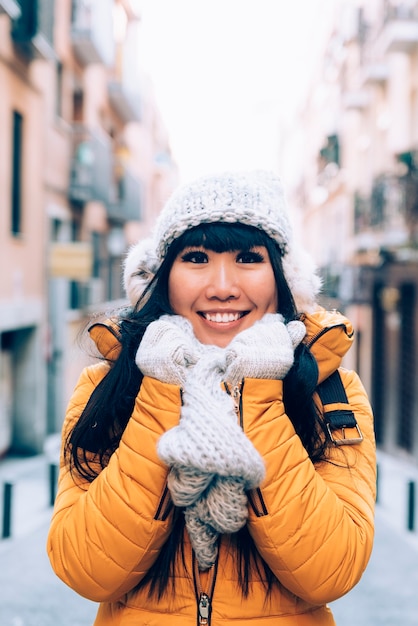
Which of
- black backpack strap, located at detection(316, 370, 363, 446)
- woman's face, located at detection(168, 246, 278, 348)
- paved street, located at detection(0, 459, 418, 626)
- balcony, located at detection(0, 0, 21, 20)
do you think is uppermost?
balcony, located at detection(0, 0, 21, 20)

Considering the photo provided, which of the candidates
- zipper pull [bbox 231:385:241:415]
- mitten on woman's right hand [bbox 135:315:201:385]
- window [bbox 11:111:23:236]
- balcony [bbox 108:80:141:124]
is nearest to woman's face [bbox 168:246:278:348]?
mitten on woman's right hand [bbox 135:315:201:385]

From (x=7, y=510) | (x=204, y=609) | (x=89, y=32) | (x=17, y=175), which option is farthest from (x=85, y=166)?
(x=204, y=609)

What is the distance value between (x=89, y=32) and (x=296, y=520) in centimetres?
1648

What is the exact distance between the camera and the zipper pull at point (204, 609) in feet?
6.20

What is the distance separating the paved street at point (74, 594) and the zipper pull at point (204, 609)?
4.07 metres

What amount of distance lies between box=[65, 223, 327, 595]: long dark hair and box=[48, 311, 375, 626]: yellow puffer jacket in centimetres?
6

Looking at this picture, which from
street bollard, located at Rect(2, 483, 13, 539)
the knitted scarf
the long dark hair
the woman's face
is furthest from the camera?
street bollard, located at Rect(2, 483, 13, 539)

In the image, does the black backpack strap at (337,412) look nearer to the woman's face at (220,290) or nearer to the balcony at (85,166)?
the woman's face at (220,290)

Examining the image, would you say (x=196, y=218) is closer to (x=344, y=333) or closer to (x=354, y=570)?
(x=344, y=333)

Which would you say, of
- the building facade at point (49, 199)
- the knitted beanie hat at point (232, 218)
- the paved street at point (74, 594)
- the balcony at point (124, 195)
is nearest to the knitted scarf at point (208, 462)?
the knitted beanie hat at point (232, 218)

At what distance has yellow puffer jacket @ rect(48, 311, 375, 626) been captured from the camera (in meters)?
1.81

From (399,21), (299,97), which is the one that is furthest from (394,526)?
(299,97)

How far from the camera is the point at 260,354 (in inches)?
73.2

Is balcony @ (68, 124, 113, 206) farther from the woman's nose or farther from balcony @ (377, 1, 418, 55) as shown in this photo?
the woman's nose
